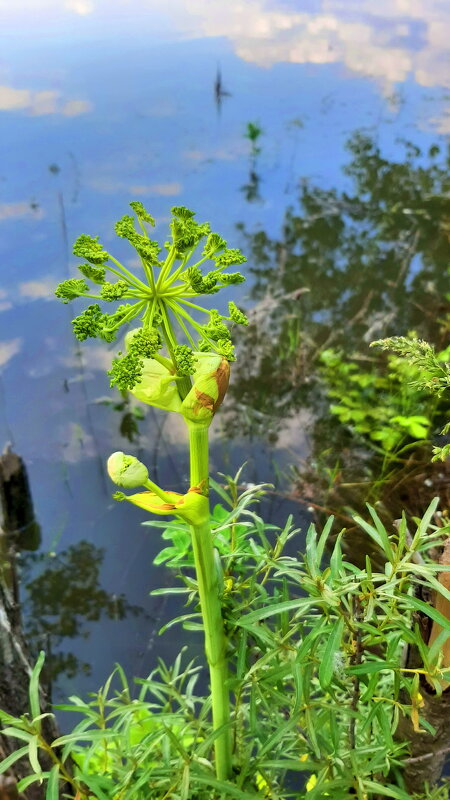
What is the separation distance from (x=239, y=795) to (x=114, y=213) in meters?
2.47

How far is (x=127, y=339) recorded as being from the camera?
526 mm

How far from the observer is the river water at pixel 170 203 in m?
1.82

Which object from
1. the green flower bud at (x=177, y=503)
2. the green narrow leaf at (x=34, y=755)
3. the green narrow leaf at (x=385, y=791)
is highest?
the green flower bud at (x=177, y=503)

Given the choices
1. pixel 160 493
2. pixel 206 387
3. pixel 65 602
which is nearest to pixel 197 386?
pixel 206 387

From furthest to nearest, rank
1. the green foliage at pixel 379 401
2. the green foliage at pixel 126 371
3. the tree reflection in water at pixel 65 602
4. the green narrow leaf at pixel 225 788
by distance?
the green foliage at pixel 379 401
the tree reflection in water at pixel 65 602
the green narrow leaf at pixel 225 788
the green foliage at pixel 126 371

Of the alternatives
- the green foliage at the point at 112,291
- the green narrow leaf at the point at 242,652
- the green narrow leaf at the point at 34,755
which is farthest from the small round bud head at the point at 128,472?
the green narrow leaf at the point at 34,755

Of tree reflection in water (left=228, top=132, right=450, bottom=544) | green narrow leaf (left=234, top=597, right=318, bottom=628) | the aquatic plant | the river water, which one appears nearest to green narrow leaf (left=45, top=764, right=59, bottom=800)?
the aquatic plant

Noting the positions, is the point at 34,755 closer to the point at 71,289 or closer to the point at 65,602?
the point at 71,289

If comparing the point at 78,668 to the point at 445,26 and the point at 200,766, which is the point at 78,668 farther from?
the point at 445,26

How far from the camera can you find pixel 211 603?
63 cm

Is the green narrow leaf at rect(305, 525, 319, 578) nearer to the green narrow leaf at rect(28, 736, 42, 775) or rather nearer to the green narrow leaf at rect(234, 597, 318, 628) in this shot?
the green narrow leaf at rect(234, 597, 318, 628)

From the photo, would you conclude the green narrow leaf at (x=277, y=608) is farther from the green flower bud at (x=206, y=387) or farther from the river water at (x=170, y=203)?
the river water at (x=170, y=203)

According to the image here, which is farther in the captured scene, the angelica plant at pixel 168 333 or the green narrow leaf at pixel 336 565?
the green narrow leaf at pixel 336 565

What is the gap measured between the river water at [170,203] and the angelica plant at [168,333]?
1234mm
